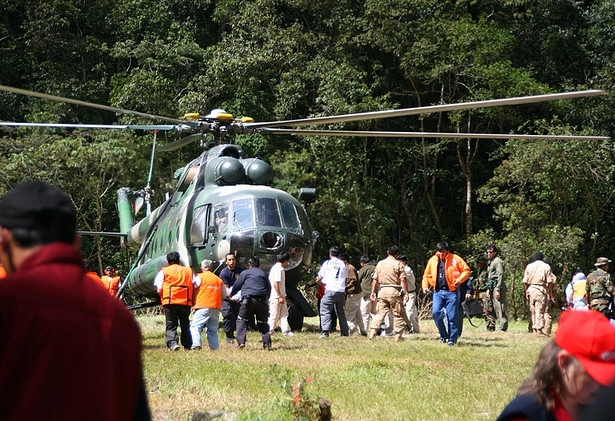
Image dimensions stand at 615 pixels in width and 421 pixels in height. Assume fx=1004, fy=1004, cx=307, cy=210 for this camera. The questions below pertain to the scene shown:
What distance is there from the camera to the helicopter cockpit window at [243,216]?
17.1 m

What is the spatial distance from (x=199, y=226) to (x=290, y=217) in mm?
1627

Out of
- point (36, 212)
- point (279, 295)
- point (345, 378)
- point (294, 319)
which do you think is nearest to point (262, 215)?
point (279, 295)

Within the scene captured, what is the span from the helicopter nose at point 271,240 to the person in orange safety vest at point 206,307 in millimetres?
2493

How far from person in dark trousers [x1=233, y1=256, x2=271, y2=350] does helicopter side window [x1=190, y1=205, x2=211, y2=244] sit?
2742 mm

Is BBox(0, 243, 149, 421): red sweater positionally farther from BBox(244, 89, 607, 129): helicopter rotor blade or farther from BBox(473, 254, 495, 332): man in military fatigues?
BBox(473, 254, 495, 332): man in military fatigues

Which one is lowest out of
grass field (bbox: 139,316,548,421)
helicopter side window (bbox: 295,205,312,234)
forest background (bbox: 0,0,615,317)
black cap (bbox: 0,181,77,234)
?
grass field (bbox: 139,316,548,421)

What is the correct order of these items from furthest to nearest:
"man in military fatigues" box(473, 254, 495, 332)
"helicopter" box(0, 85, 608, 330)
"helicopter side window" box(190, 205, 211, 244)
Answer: "man in military fatigues" box(473, 254, 495, 332)
"helicopter side window" box(190, 205, 211, 244)
"helicopter" box(0, 85, 608, 330)

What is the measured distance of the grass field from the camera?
9.25 meters

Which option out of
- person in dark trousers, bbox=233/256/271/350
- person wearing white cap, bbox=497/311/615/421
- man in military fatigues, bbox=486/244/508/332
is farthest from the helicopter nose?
person wearing white cap, bbox=497/311/615/421

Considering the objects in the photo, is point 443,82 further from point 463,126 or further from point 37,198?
point 37,198

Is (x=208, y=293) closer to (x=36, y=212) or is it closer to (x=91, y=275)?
(x=91, y=275)

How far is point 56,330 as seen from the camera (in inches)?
111

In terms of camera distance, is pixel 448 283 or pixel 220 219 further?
pixel 220 219

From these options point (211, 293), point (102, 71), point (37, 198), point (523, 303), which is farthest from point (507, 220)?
point (37, 198)
